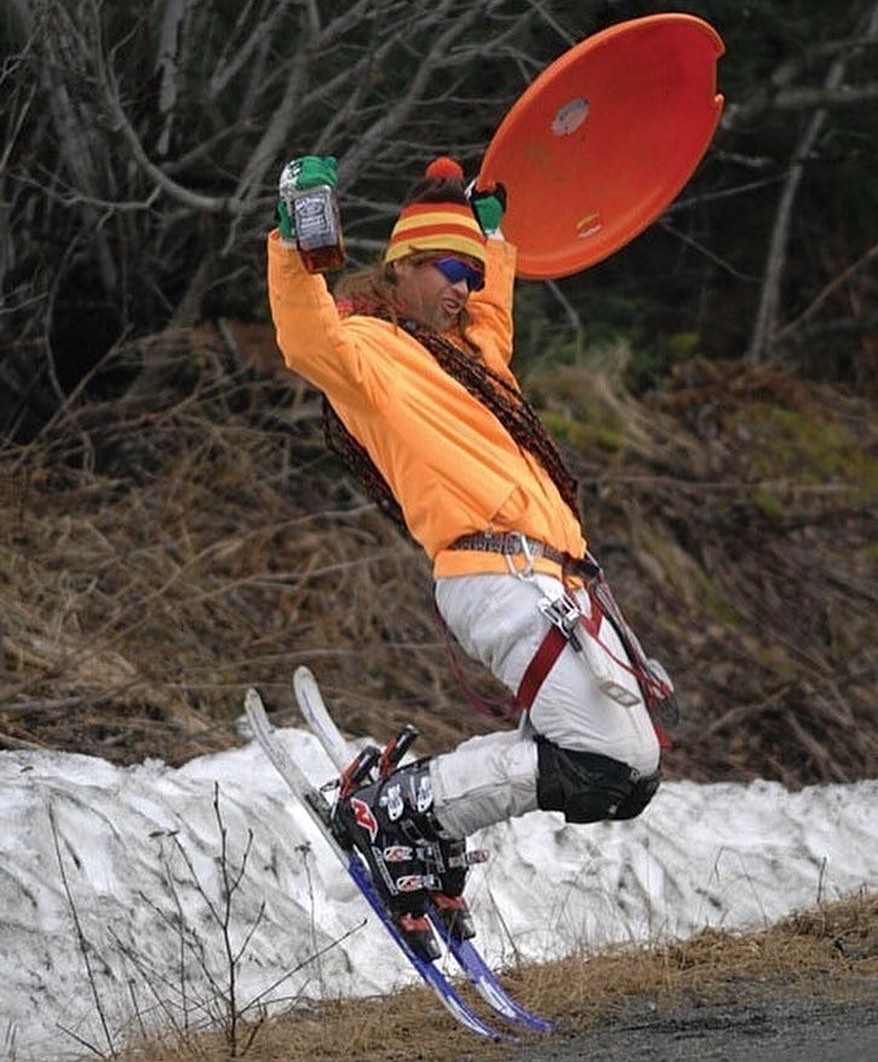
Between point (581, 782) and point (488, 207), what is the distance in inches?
68.2

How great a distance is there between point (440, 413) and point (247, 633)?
3.90 m

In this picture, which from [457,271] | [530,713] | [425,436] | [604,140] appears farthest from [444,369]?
[604,140]

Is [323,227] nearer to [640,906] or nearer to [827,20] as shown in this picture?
[640,906]

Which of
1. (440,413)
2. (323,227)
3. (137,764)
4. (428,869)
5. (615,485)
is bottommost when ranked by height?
(615,485)

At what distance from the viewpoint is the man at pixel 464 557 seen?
541 cm

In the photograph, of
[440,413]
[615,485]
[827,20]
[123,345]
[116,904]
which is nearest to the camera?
[440,413]

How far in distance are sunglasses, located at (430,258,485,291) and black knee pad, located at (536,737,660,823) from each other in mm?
1261

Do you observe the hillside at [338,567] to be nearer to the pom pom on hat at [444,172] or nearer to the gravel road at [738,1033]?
the pom pom on hat at [444,172]

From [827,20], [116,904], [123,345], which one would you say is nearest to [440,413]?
[116,904]

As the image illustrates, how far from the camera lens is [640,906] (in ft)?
25.8

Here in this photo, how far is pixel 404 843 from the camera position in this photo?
5.62 metres

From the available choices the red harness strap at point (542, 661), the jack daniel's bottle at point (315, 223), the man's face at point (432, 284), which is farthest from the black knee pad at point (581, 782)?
the jack daniel's bottle at point (315, 223)

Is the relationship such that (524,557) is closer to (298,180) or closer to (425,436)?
(425,436)

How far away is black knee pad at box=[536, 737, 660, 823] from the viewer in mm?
5402
